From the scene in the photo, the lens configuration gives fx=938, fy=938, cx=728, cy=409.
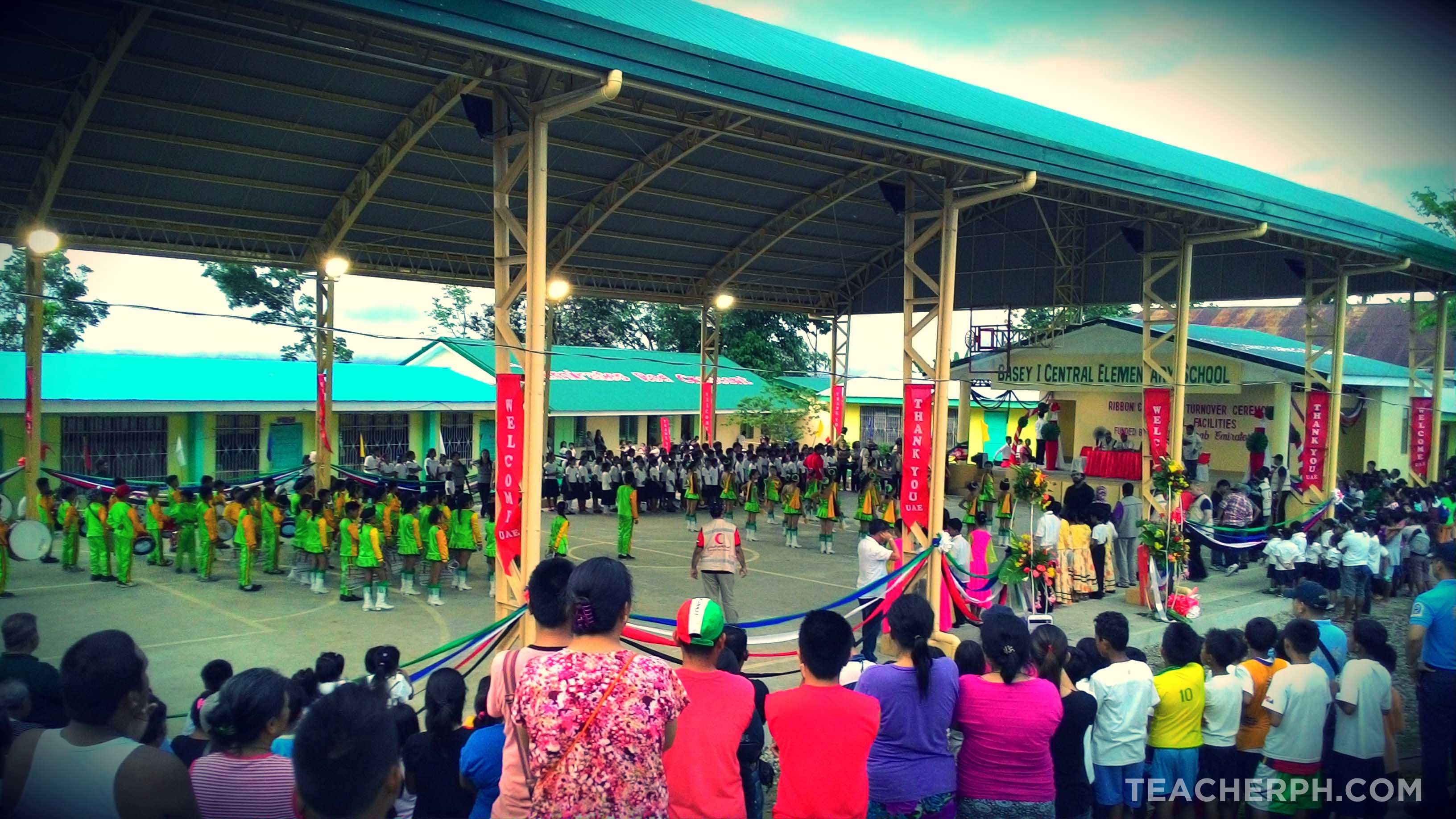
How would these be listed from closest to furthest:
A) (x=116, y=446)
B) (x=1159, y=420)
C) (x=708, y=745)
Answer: (x=708, y=745), (x=1159, y=420), (x=116, y=446)

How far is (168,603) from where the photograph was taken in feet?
35.7

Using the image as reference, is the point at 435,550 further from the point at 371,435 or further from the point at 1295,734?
the point at 371,435

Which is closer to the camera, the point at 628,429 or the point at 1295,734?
the point at 1295,734

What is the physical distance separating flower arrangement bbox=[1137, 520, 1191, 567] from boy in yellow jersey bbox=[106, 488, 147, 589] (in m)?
12.3

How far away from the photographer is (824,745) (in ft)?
10.7

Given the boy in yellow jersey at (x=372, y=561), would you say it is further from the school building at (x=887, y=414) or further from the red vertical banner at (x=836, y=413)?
the school building at (x=887, y=414)

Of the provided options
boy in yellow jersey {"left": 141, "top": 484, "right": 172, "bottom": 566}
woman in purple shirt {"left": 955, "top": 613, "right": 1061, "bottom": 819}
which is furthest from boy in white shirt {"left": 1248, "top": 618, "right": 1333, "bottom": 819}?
boy in yellow jersey {"left": 141, "top": 484, "right": 172, "bottom": 566}

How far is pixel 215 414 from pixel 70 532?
28.7 feet

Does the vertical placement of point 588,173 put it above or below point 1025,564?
above

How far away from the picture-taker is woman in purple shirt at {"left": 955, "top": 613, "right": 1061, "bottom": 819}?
12.4 feet

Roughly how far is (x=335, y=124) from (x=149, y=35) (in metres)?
2.41

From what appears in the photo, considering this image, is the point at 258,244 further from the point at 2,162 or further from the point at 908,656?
the point at 908,656

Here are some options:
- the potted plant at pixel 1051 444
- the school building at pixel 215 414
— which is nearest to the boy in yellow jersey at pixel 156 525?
the school building at pixel 215 414

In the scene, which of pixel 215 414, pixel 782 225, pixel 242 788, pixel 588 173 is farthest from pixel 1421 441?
pixel 215 414
